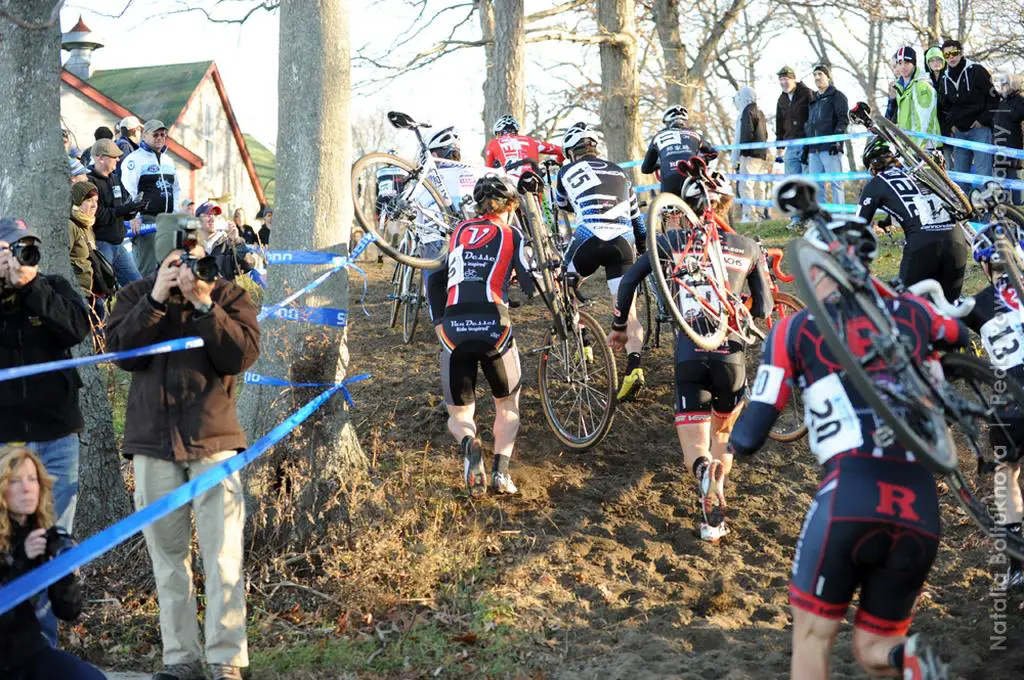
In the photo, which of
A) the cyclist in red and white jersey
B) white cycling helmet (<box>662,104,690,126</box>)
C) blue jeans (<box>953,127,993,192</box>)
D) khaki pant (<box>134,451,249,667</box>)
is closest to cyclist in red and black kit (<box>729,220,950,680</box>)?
khaki pant (<box>134,451,249,667</box>)

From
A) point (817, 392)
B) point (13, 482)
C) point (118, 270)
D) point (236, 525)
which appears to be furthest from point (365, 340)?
point (817, 392)

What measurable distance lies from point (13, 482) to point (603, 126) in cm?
1428

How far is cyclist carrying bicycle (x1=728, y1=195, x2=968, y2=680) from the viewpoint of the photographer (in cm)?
414

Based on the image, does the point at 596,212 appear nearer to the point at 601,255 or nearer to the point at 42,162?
the point at 601,255

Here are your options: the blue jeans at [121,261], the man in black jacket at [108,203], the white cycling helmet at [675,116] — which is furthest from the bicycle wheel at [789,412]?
the blue jeans at [121,261]

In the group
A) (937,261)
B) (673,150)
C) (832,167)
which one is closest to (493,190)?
(673,150)

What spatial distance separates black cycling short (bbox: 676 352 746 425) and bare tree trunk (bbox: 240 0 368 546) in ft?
7.02

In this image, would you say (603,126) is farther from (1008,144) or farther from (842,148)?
(1008,144)

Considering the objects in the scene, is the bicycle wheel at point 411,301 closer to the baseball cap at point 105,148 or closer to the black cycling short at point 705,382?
the baseball cap at point 105,148

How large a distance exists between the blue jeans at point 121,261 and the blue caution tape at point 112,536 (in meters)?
5.53

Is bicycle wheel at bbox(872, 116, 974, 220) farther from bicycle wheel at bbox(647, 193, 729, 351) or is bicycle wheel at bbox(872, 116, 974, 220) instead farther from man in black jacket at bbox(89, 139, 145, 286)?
man in black jacket at bbox(89, 139, 145, 286)

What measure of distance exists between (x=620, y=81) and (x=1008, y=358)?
1220cm

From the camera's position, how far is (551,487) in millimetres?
7914

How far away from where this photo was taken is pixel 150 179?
1186 centimetres
